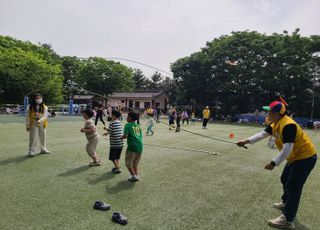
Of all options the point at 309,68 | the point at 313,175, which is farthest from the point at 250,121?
the point at 313,175

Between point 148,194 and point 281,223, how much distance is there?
7.87 ft

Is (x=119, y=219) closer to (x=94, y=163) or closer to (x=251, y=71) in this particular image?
(x=94, y=163)

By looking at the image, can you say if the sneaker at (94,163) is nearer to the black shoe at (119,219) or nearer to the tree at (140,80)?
the black shoe at (119,219)

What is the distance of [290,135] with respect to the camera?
13.8 ft

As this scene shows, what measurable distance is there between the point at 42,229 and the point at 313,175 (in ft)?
23.0

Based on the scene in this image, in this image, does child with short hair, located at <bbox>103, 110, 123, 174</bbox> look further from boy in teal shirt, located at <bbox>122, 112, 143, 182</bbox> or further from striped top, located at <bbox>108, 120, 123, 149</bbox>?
boy in teal shirt, located at <bbox>122, 112, 143, 182</bbox>

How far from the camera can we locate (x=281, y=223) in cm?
447

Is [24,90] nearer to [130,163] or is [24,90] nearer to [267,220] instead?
[130,163]

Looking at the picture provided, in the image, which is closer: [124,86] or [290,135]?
[290,135]

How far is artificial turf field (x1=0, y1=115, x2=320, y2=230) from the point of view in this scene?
443 cm

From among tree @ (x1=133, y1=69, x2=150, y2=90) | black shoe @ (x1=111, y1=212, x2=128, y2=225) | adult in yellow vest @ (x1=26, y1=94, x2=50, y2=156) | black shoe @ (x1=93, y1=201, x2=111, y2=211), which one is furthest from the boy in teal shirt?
tree @ (x1=133, y1=69, x2=150, y2=90)

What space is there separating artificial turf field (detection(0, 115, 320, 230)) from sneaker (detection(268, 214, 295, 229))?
0.19 metres

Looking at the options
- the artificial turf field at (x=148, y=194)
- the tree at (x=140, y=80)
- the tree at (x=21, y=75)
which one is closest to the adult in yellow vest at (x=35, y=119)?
the artificial turf field at (x=148, y=194)

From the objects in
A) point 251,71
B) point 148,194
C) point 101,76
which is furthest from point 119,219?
point 101,76
